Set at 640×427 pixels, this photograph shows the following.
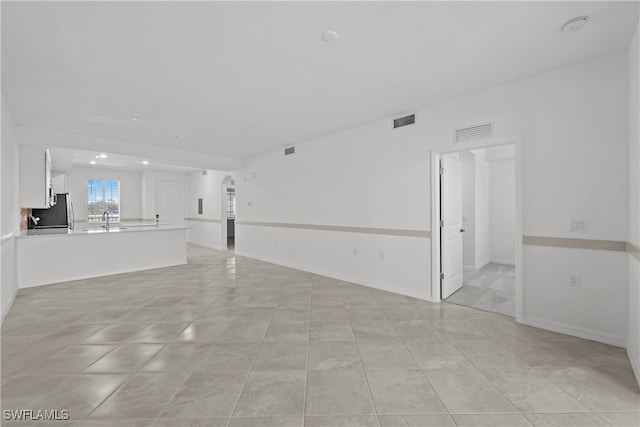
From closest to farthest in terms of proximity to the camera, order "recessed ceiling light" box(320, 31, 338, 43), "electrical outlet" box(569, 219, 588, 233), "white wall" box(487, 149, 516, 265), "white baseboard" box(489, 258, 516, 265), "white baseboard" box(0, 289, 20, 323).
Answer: "recessed ceiling light" box(320, 31, 338, 43), "electrical outlet" box(569, 219, 588, 233), "white baseboard" box(0, 289, 20, 323), "white baseboard" box(489, 258, 516, 265), "white wall" box(487, 149, 516, 265)

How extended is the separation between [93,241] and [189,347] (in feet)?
14.7

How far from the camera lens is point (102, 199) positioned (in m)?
9.66

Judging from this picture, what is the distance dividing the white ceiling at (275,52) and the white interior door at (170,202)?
6.14 m

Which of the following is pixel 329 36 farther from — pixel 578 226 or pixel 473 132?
pixel 578 226

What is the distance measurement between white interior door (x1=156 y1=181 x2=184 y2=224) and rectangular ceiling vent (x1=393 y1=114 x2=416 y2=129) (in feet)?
30.5

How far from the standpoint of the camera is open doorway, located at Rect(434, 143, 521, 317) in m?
4.17

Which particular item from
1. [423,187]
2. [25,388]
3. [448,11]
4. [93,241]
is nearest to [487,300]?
[423,187]

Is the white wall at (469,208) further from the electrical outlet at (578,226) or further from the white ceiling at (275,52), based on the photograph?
the electrical outlet at (578,226)

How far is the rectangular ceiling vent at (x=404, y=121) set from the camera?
4.35 metres

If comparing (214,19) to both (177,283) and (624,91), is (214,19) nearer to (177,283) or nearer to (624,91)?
(624,91)

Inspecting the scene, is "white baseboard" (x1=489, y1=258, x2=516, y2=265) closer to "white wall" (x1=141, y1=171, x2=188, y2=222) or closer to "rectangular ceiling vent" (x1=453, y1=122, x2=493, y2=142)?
"rectangular ceiling vent" (x1=453, y1=122, x2=493, y2=142)

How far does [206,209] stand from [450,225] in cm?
842

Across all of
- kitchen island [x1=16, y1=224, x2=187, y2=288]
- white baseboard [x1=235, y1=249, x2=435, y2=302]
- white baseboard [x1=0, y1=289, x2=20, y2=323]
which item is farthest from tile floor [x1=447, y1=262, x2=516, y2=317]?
→ kitchen island [x1=16, y1=224, x2=187, y2=288]

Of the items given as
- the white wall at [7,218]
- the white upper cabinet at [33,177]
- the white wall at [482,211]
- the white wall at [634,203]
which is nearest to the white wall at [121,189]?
the white upper cabinet at [33,177]
